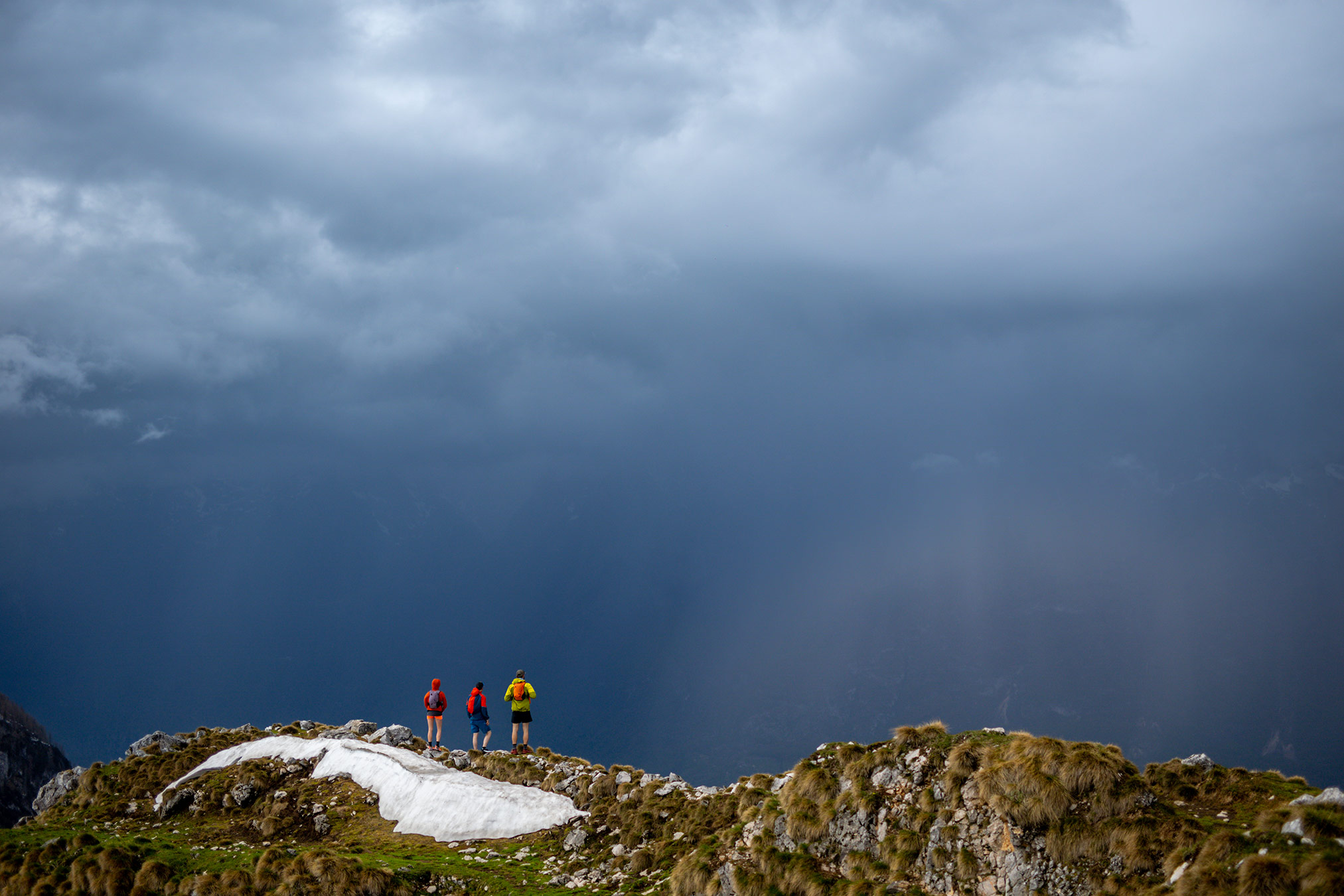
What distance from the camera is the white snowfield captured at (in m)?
31.0

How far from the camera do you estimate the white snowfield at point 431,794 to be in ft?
102

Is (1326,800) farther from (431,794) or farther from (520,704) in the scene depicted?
(520,704)

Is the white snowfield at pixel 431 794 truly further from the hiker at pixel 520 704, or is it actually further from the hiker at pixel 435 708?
the hiker at pixel 520 704

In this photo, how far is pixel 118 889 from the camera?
26.5 meters

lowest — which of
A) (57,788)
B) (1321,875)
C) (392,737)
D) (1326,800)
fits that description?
(57,788)

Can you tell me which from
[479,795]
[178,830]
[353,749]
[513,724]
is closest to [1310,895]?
[479,795]

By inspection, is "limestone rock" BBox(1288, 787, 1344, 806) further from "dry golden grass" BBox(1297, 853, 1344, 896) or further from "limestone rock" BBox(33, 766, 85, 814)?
"limestone rock" BBox(33, 766, 85, 814)

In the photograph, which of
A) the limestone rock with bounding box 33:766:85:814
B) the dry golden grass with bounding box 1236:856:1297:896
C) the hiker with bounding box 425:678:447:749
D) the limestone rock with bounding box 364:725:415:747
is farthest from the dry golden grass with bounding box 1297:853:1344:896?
the limestone rock with bounding box 33:766:85:814

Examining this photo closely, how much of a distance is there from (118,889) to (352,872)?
30.0 feet

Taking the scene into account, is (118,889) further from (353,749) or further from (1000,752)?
(1000,752)

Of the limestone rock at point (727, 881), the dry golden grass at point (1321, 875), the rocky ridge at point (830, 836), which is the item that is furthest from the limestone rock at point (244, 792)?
the dry golden grass at point (1321, 875)

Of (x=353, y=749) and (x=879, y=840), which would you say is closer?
(x=879, y=840)

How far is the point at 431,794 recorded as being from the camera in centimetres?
3312

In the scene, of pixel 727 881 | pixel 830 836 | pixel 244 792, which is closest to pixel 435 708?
pixel 244 792
